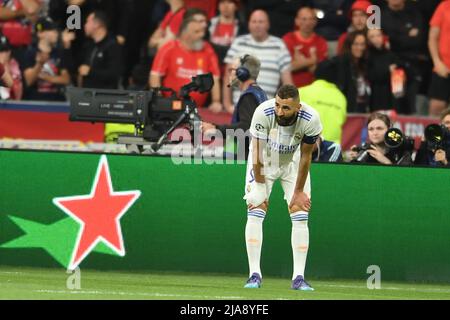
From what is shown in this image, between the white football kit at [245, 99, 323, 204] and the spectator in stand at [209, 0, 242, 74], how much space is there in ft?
21.1

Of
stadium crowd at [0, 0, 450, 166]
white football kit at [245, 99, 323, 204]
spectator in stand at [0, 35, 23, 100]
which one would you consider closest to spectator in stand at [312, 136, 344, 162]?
stadium crowd at [0, 0, 450, 166]

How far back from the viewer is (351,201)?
14875 mm

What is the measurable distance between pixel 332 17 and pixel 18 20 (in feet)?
15.0

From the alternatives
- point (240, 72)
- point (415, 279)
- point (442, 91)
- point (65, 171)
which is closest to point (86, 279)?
point (65, 171)

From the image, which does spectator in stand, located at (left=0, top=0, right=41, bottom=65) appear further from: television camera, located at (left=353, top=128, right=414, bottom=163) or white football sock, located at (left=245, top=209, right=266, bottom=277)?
white football sock, located at (left=245, top=209, right=266, bottom=277)

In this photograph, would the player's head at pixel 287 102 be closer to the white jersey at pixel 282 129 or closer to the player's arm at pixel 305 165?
the white jersey at pixel 282 129

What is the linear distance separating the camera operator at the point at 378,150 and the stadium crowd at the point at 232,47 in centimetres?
196

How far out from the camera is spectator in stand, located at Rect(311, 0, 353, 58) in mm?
19859

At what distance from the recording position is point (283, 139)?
12750 millimetres

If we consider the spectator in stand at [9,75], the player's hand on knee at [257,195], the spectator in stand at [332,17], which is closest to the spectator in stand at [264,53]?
the spectator in stand at [332,17]

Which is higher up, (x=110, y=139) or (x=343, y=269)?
(x=110, y=139)

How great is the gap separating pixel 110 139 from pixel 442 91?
15.4 feet

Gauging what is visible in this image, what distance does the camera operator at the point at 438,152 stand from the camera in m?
15.2

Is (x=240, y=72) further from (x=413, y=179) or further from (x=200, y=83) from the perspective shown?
(x=413, y=179)
